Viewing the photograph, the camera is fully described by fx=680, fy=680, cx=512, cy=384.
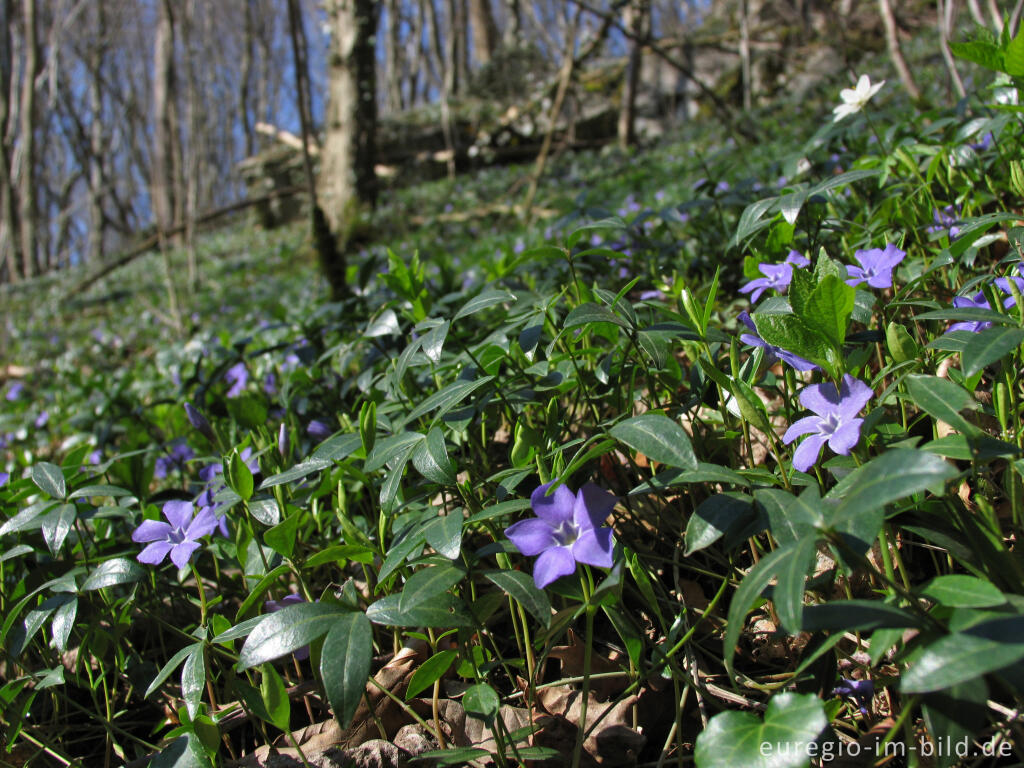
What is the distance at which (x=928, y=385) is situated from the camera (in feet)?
2.55

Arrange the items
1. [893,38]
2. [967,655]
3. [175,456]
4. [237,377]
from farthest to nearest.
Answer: [893,38], [237,377], [175,456], [967,655]

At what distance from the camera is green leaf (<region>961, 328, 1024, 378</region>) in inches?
29.5

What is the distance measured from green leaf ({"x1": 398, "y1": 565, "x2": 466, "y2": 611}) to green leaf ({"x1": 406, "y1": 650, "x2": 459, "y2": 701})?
0.08 metres

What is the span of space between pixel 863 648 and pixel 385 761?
2.37 ft

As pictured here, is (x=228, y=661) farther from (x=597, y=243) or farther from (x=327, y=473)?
(x=597, y=243)

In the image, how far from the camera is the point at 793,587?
621 mm

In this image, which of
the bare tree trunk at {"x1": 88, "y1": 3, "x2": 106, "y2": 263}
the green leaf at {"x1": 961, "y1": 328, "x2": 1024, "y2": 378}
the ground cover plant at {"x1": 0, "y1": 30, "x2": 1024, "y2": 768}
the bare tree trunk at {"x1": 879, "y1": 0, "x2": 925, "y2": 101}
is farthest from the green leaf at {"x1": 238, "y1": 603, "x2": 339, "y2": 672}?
the bare tree trunk at {"x1": 88, "y1": 3, "x2": 106, "y2": 263}

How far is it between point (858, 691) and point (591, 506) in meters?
0.42

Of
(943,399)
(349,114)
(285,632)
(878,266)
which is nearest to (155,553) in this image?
(285,632)

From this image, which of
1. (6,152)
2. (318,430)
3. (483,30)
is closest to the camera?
(318,430)

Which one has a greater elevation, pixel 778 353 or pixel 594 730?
pixel 778 353

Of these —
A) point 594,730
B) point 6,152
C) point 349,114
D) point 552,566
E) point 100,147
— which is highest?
point 100,147

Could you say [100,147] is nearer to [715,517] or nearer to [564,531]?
[564,531]

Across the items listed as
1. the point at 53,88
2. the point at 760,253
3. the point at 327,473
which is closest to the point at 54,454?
the point at 327,473
